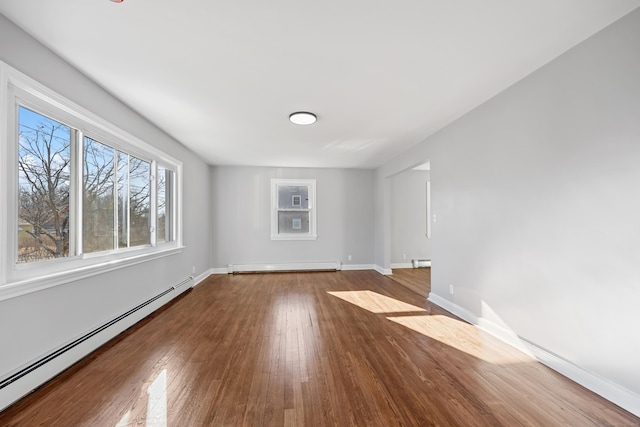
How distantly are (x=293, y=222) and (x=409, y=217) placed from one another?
302 centimetres

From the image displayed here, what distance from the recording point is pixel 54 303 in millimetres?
2143

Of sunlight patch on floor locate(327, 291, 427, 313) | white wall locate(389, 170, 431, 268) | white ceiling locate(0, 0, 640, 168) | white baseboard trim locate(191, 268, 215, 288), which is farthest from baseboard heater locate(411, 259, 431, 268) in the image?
white baseboard trim locate(191, 268, 215, 288)

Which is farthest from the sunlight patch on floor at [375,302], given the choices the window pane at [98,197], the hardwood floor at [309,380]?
the window pane at [98,197]

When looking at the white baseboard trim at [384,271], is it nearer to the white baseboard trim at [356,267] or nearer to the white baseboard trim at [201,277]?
the white baseboard trim at [356,267]

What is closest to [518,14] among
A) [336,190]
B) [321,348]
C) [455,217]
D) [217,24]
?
[217,24]

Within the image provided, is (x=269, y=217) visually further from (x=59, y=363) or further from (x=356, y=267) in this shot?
(x=59, y=363)

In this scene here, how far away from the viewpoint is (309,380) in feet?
6.80

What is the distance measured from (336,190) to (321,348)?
467cm

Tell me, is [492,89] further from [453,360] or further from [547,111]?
[453,360]

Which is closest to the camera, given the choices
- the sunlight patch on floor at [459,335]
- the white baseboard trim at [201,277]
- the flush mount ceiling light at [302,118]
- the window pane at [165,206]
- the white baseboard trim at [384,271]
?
the sunlight patch on floor at [459,335]

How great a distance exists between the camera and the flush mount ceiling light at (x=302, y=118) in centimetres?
329

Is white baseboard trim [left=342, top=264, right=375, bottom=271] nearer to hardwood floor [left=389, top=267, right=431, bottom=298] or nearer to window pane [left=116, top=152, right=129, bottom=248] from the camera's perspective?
hardwood floor [left=389, top=267, right=431, bottom=298]

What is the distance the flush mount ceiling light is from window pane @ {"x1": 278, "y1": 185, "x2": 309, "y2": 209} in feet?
10.7

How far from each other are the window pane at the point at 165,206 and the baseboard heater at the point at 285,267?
2.18 meters
